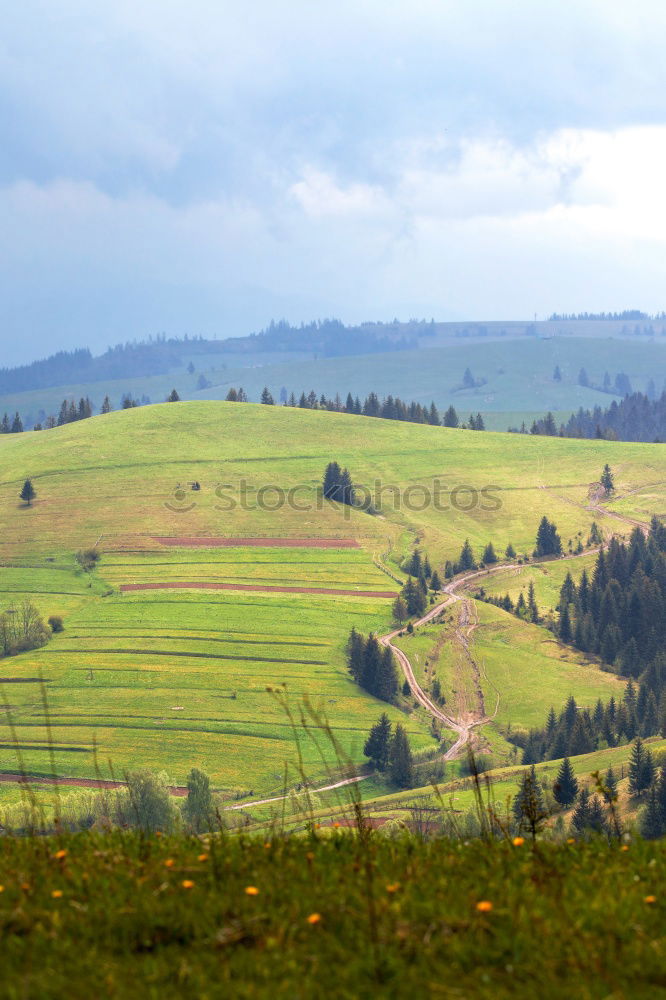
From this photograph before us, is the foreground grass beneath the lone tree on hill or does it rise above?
above

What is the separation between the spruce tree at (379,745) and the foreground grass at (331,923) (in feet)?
447

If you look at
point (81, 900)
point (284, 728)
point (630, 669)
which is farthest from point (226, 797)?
point (81, 900)

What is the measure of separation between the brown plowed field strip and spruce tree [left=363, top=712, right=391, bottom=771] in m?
45.6

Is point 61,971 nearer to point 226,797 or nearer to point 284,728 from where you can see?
point 226,797

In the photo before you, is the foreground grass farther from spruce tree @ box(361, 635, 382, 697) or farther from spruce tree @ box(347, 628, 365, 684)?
spruce tree @ box(347, 628, 365, 684)

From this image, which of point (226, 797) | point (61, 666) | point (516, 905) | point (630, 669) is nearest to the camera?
point (516, 905)

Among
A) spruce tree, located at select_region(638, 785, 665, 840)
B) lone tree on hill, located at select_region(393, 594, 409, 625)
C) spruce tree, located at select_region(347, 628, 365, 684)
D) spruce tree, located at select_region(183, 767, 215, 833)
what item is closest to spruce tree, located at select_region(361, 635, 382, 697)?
spruce tree, located at select_region(347, 628, 365, 684)

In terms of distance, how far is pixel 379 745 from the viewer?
5787 inches

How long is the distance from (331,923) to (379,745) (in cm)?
14223

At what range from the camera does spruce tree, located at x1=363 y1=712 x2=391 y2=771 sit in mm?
143625

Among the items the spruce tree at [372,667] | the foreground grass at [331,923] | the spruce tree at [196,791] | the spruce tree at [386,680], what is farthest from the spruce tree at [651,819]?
the foreground grass at [331,923]

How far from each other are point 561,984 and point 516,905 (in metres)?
1.06

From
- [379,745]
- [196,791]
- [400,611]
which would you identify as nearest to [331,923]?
[196,791]

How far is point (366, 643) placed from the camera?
566 feet
